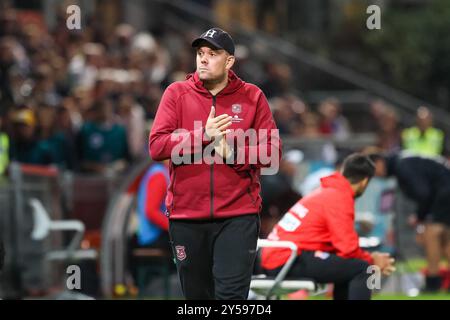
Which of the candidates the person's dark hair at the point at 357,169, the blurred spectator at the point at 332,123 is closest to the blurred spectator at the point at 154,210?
the person's dark hair at the point at 357,169

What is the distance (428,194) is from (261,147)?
8.79 meters

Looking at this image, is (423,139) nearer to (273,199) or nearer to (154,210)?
(273,199)

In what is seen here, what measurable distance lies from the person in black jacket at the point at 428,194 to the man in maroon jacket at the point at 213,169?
795 centimetres

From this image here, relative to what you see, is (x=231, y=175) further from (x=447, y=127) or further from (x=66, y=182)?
(x=447, y=127)

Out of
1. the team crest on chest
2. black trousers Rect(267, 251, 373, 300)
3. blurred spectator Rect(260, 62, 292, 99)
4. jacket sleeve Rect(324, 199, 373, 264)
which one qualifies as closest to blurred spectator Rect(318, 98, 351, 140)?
blurred spectator Rect(260, 62, 292, 99)

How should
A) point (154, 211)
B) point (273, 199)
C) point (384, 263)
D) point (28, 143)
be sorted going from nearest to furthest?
1. point (384, 263)
2. point (154, 211)
3. point (273, 199)
4. point (28, 143)

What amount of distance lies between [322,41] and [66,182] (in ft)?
45.5

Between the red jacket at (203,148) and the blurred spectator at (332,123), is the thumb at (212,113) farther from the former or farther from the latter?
the blurred spectator at (332,123)

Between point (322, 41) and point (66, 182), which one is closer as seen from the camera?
point (66, 182)

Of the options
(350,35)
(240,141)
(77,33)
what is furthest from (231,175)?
(350,35)

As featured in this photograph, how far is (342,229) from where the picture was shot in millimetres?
10438

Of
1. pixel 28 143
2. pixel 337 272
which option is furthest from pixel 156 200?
pixel 337 272

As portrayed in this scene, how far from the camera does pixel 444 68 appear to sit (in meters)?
26.0

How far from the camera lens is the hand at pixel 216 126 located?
8.22 m
